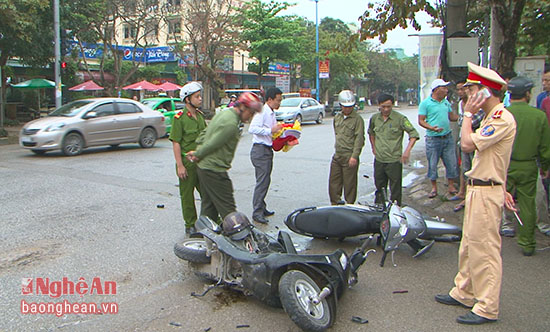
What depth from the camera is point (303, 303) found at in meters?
3.37

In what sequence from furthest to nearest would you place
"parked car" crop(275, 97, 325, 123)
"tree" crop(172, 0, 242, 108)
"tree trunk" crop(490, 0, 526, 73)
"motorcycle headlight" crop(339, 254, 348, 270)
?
"tree" crop(172, 0, 242, 108) → "parked car" crop(275, 97, 325, 123) → "tree trunk" crop(490, 0, 526, 73) → "motorcycle headlight" crop(339, 254, 348, 270)

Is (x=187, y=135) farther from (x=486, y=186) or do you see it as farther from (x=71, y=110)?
(x=71, y=110)

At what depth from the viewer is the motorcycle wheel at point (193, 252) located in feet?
13.6

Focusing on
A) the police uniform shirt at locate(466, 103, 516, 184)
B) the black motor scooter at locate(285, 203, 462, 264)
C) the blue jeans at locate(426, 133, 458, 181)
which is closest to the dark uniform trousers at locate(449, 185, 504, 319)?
the police uniform shirt at locate(466, 103, 516, 184)

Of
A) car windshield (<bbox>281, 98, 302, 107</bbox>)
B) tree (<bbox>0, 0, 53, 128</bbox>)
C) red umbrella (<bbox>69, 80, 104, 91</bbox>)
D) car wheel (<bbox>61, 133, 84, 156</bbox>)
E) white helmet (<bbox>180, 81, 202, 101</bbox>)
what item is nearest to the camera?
white helmet (<bbox>180, 81, 202, 101</bbox>)

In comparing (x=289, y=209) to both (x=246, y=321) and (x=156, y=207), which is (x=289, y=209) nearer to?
(x=156, y=207)

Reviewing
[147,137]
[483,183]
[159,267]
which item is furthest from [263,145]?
[147,137]

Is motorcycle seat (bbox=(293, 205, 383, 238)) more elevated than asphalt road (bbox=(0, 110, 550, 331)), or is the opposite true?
motorcycle seat (bbox=(293, 205, 383, 238))

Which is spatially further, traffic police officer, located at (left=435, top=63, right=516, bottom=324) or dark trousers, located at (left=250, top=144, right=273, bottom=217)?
dark trousers, located at (left=250, top=144, right=273, bottom=217)

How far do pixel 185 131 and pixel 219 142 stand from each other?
3.20ft

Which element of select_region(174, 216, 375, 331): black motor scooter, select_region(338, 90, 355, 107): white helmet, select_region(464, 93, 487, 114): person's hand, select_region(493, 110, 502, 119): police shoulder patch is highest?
select_region(338, 90, 355, 107): white helmet

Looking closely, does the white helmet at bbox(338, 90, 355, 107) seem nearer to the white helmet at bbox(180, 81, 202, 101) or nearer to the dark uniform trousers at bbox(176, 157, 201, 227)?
the white helmet at bbox(180, 81, 202, 101)

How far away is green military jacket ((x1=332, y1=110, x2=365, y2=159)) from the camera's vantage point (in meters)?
6.40

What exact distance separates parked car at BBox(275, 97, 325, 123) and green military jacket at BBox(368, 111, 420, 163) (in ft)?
56.0
